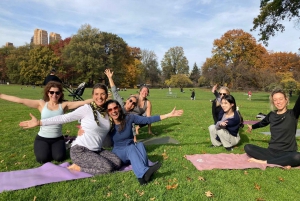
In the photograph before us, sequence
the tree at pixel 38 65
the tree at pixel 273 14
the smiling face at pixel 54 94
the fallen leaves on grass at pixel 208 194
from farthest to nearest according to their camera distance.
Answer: the tree at pixel 38 65
the tree at pixel 273 14
the smiling face at pixel 54 94
the fallen leaves on grass at pixel 208 194

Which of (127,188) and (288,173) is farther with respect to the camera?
(288,173)

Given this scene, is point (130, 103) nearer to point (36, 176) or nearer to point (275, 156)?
point (36, 176)

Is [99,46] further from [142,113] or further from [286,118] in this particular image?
[286,118]

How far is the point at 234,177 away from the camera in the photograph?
394 cm

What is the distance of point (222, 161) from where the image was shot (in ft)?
15.4

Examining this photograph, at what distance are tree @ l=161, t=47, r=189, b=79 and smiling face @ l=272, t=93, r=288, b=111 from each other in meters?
77.8

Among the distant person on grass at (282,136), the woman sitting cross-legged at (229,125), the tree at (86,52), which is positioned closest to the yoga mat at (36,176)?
the woman sitting cross-legged at (229,125)

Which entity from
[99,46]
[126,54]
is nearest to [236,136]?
[99,46]

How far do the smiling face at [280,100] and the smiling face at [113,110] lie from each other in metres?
3.18

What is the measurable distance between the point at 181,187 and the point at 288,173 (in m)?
2.15

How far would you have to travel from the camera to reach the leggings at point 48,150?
4.54 metres

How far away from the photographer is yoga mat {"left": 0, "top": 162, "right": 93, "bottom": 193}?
3.39 metres

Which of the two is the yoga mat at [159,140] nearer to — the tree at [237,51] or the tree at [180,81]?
the tree at [237,51]

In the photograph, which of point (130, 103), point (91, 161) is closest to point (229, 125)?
point (130, 103)
